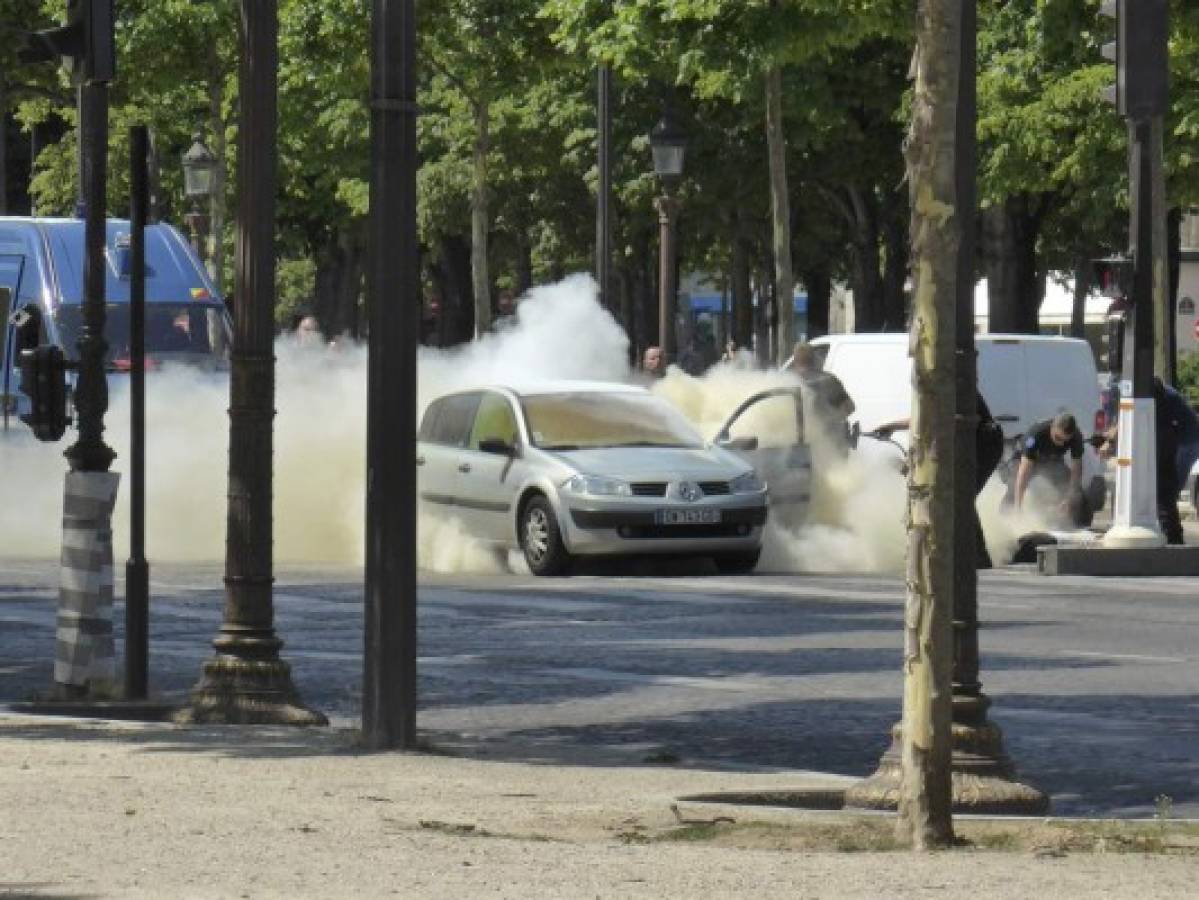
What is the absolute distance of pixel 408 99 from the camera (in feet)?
44.8

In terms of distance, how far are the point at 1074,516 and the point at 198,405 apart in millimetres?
7354

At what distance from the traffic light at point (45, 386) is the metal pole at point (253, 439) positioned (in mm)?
1575

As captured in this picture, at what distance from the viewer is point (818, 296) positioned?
70.2 metres

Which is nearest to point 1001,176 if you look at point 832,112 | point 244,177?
point 832,112

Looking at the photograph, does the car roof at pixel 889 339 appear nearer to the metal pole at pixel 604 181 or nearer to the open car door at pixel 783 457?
the open car door at pixel 783 457

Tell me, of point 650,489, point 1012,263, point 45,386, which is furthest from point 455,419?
point 1012,263

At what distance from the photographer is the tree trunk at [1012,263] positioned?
51.9m

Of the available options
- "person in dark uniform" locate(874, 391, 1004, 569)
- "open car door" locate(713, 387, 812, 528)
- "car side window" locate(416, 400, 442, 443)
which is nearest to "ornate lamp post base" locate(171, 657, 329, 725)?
"person in dark uniform" locate(874, 391, 1004, 569)

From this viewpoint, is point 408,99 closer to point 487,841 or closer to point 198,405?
point 487,841

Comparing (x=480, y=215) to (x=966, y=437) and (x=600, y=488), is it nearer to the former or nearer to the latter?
(x=600, y=488)

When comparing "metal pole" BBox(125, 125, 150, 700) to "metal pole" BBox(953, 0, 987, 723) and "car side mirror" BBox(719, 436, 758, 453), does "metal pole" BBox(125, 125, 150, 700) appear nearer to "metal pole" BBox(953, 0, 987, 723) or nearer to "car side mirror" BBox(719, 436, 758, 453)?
"metal pole" BBox(953, 0, 987, 723)

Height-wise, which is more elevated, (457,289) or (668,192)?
(668,192)

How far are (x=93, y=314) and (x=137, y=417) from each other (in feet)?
1.65

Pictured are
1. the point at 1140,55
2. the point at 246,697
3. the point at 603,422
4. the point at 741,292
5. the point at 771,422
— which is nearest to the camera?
the point at 246,697
